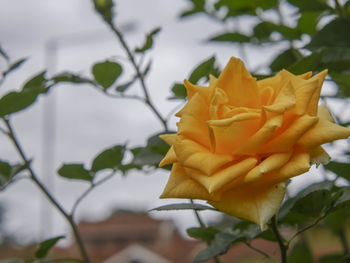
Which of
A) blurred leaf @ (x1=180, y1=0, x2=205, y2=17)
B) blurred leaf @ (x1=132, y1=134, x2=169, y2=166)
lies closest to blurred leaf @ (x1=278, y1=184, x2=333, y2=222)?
blurred leaf @ (x1=132, y1=134, x2=169, y2=166)

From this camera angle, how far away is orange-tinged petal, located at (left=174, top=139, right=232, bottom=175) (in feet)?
1.34

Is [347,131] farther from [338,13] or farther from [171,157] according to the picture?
[338,13]

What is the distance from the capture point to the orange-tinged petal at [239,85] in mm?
472

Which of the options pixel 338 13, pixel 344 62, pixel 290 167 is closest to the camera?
pixel 290 167

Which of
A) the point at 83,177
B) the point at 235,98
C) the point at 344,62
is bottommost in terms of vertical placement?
the point at 83,177

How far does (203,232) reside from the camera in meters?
0.65

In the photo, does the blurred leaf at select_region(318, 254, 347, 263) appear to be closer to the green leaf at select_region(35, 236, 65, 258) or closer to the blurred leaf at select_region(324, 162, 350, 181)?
the blurred leaf at select_region(324, 162, 350, 181)

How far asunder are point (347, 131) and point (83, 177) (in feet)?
1.79

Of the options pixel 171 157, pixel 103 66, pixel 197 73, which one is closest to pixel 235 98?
A: pixel 171 157

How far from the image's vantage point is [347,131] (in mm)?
406

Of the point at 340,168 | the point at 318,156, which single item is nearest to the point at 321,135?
the point at 318,156

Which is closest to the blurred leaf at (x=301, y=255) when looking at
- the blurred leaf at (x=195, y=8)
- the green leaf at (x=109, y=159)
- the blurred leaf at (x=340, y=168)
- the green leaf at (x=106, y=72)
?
the blurred leaf at (x=340, y=168)

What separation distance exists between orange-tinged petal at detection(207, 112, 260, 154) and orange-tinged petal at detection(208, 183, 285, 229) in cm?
5

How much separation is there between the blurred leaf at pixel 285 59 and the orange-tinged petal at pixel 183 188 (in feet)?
1.45
